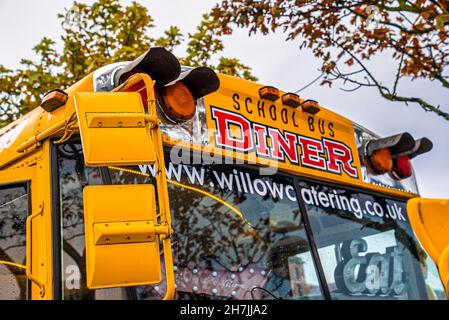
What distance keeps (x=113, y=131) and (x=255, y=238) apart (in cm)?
114

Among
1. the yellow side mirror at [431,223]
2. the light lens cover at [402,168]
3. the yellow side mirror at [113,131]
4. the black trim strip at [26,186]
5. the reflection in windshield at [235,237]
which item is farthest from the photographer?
the light lens cover at [402,168]

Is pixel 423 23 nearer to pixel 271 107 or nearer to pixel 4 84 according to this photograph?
pixel 271 107

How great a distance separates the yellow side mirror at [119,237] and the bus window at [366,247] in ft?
4.59

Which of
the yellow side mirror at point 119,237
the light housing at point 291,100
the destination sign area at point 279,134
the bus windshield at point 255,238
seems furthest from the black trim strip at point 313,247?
the yellow side mirror at point 119,237

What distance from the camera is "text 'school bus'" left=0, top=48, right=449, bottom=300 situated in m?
2.27

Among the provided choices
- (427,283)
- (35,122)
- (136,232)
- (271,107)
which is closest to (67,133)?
(35,122)

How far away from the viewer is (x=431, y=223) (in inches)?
86.9

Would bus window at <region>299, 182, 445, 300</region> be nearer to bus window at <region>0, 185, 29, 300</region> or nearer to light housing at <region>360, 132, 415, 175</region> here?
light housing at <region>360, 132, 415, 175</region>

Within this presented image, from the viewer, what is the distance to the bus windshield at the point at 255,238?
2.84 m

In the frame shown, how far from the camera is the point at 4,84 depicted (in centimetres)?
1135

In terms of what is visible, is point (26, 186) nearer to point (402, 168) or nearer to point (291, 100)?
point (291, 100)

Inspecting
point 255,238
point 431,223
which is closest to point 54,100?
point 255,238

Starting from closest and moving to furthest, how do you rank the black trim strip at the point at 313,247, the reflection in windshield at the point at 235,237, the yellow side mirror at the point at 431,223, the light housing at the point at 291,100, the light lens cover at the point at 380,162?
1. the yellow side mirror at the point at 431,223
2. the reflection in windshield at the point at 235,237
3. the black trim strip at the point at 313,247
4. the light housing at the point at 291,100
5. the light lens cover at the point at 380,162

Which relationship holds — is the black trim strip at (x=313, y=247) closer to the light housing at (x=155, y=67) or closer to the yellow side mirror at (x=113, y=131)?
the light housing at (x=155, y=67)
